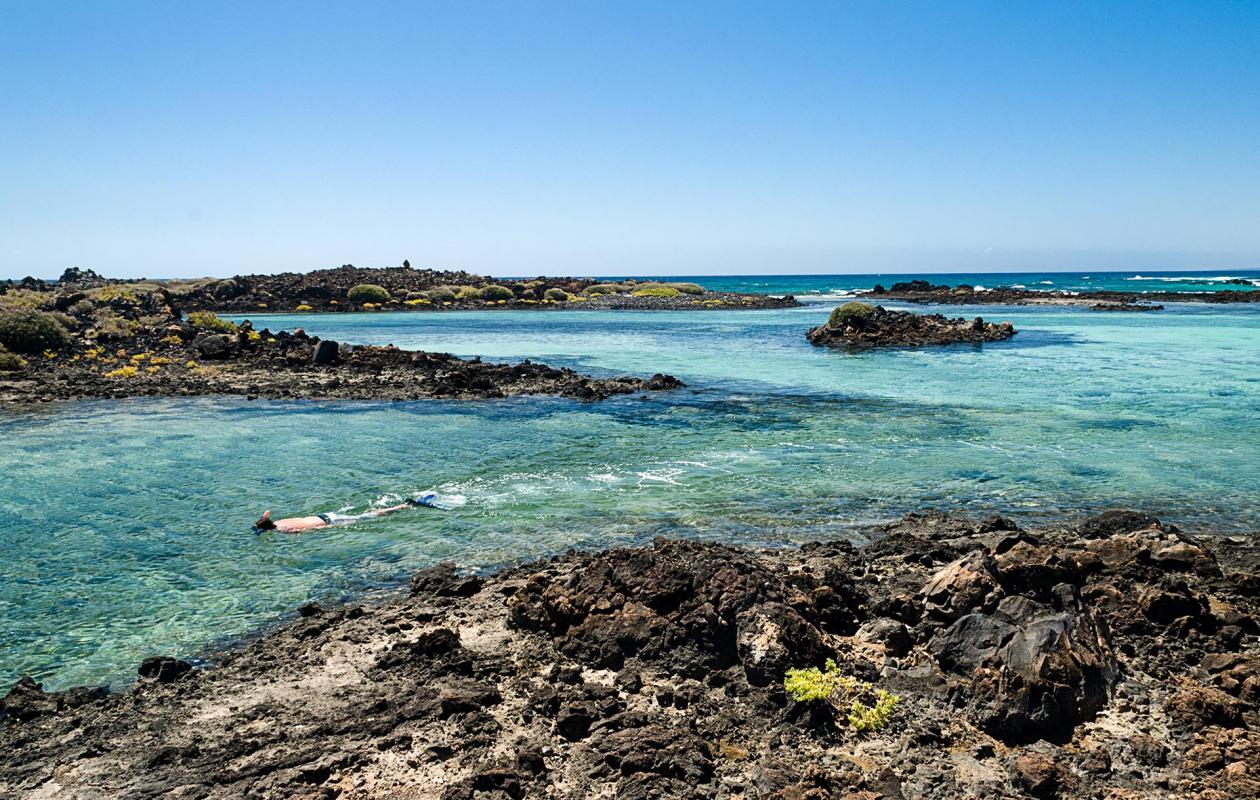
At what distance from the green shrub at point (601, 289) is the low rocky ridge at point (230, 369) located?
200ft

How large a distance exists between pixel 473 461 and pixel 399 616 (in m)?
8.17

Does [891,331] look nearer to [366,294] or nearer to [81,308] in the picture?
[81,308]

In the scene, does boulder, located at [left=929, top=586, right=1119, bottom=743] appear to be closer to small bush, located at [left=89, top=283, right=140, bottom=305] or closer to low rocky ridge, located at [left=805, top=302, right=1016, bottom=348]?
low rocky ridge, located at [left=805, top=302, right=1016, bottom=348]

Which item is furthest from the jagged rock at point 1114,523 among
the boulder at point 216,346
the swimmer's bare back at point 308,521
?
the boulder at point 216,346

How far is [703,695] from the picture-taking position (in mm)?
7074

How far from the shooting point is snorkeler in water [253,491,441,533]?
12508mm

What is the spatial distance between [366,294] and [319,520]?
6969 cm

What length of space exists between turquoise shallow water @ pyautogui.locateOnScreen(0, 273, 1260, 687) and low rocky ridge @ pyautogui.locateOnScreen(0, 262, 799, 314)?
53.3 m

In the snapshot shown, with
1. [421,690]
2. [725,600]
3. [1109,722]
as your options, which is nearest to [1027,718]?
[1109,722]

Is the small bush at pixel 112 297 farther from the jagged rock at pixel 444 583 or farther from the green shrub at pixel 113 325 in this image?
the jagged rock at pixel 444 583

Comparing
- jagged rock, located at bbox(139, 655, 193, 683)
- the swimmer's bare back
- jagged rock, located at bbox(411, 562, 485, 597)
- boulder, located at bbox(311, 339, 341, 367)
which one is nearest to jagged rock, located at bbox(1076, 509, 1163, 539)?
jagged rock, located at bbox(411, 562, 485, 597)

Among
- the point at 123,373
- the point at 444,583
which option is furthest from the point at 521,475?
the point at 123,373

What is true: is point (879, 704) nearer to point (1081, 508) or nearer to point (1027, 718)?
point (1027, 718)

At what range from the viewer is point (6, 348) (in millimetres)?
30000
